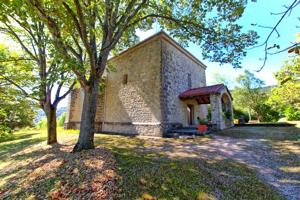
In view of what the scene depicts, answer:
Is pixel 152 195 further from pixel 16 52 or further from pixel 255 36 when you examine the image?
pixel 16 52

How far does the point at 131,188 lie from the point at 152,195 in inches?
19.5

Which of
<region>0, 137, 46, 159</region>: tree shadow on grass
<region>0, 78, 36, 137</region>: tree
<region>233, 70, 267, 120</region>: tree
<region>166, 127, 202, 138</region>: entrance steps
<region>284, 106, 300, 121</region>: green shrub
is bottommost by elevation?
<region>0, 137, 46, 159</region>: tree shadow on grass

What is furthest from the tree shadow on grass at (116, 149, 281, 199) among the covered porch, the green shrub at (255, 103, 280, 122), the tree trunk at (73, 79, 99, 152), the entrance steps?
the green shrub at (255, 103, 280, 122)

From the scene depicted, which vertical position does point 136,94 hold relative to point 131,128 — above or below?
→ above

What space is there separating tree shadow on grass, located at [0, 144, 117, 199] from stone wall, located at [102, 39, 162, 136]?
18.5ft

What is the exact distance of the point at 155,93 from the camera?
10562 millimetres

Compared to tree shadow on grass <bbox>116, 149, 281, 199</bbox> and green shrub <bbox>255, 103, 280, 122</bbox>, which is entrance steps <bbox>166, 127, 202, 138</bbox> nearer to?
tree shadow on grass <bbox>116, 149, 281, 199</bbox>

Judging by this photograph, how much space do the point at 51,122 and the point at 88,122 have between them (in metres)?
3.99

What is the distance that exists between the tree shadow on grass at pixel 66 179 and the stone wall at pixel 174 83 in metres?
6.10

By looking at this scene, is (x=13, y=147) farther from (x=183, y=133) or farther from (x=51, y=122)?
(x=183, y=133)

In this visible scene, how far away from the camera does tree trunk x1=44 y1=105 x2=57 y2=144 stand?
338 inches

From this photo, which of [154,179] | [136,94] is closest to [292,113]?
[136,94]

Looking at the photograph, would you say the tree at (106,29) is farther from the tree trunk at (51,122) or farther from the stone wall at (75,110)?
the stone wall at (75,110)

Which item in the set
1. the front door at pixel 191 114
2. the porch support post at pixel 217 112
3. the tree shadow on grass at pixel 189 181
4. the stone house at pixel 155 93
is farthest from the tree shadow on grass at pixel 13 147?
the porch support post at pixel 217 112
